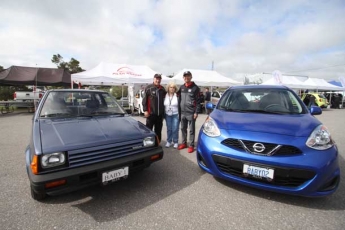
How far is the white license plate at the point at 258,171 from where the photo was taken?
2004 mm

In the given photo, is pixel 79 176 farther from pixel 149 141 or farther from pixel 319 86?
pixel 319 86

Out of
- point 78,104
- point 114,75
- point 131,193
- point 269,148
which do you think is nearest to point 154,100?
point 78,104

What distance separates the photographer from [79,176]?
1.84 meters

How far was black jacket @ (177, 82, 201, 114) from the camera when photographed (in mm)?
3969

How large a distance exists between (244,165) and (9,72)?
16.2m

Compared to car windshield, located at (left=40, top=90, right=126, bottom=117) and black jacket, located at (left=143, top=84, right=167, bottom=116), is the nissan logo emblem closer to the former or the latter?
car windshield, located at (left=40, top=90, right=126, bottom=117)

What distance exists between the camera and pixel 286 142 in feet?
6.70

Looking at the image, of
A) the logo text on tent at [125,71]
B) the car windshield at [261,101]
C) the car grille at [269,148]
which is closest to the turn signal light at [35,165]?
the car grille at [269,148]

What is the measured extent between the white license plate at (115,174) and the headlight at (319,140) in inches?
86.0

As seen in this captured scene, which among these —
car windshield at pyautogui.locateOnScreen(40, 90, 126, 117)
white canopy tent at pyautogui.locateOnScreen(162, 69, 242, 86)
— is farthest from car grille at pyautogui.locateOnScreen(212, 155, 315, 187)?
white canopy tent at pyautogui.locateOnScreen(162, 69, 242, 86)

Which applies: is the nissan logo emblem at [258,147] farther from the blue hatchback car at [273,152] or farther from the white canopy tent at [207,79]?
the white canopy tent at [207,79]

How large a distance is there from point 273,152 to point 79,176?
2.16m

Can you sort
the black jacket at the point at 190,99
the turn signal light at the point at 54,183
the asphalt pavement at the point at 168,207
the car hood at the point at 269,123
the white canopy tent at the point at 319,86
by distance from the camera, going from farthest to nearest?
the white canopy tent at the point at 319,86 < the black jacket at the point at 190,99 < the car hood at the point at 269,123 < the asphalt pavement at the point at 168,207 < the turn signal light at the point at 54,183

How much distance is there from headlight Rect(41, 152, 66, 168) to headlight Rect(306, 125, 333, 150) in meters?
2.73
